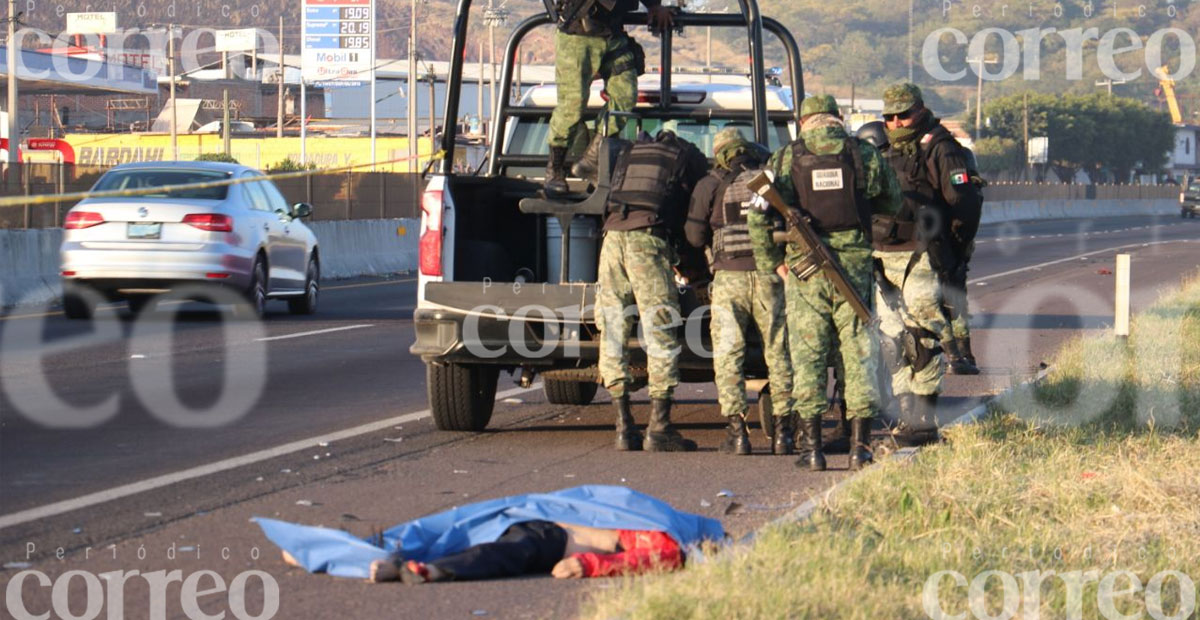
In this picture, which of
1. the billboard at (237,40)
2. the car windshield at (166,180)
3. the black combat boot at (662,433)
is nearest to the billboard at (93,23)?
the billboard at (237,40)

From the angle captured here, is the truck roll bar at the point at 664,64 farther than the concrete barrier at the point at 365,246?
No

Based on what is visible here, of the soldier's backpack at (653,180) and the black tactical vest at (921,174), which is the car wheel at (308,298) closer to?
the black tactical vest at (921,174)

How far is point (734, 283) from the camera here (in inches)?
368

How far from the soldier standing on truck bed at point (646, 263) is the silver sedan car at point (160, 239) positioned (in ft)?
27.1

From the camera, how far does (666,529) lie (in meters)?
6.47

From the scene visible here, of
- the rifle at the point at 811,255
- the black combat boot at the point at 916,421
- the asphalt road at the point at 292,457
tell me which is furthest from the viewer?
the black combat boot at the point at 916,421

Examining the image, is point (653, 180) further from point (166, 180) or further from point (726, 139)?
point (166, 180)

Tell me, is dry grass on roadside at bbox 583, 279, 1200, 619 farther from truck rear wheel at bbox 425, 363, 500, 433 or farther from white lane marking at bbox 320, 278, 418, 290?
white lane marking at bbox 320, 278, 418, 290

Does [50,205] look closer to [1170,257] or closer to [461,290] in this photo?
[461,290]

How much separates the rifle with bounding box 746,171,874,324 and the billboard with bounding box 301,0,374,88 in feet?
234

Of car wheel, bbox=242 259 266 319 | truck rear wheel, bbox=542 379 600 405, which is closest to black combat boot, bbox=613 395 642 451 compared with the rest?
truck rear wheel, bbox=542 379 600 405

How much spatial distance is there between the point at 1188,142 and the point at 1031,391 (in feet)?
540

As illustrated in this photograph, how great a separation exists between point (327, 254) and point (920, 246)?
18529 mm

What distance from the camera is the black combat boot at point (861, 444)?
29.3 feet
